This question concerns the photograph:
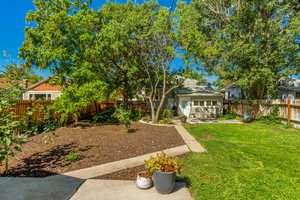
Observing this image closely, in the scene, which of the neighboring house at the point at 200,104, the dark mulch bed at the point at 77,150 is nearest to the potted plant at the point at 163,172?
the dark mulch bed at the point at 77,150

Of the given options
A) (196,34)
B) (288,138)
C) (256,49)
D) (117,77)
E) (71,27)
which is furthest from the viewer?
(117,77)

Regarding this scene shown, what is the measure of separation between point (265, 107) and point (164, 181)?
44.2 ft

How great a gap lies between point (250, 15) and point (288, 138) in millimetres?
10962

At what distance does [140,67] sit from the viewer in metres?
13.9

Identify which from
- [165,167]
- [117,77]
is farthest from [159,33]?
[165,167]

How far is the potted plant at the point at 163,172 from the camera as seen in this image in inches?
115

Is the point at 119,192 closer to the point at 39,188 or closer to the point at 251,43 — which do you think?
the point at 39,188

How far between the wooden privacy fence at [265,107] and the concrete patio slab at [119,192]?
10.8 metres

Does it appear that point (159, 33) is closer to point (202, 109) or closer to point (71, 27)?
point (71, 27)

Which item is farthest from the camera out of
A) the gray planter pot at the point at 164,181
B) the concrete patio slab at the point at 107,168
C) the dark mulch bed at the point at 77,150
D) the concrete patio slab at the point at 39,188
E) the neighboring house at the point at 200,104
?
the neighboring house at the point at 200,104

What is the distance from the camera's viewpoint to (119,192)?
3021mm

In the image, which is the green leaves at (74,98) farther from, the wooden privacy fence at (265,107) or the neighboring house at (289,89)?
the neighboring house at (289,89)

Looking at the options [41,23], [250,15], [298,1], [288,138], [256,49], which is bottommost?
[288,138]

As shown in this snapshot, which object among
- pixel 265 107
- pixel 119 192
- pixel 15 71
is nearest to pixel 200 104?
pixel 265 107
